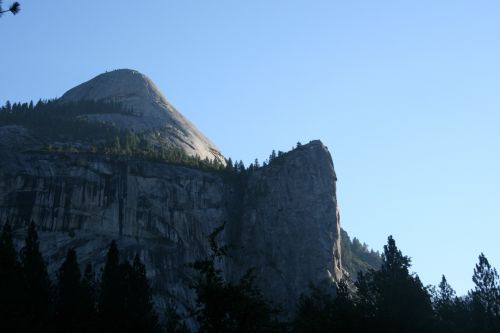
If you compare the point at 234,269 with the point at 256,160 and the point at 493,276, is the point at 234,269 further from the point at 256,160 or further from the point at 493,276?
the point at 493,276

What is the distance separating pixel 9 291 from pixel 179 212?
8228 cm

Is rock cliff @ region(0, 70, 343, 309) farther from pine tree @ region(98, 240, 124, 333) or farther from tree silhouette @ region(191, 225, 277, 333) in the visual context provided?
tree silhouette @ region(191, 225, 277, 333)

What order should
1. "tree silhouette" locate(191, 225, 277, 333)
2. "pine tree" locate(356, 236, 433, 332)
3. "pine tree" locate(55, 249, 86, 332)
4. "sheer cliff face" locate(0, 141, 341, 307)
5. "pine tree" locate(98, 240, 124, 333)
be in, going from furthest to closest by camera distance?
"sheer cliff face" locate(0, 141, 341, 307) → "pine tree" locate(356, 236, 433, 332) → "pine tree" locate(55, 249, 86, 332) → "pine tree" locate(98, 240, 124, 333) → "tree silhouette" locate(191, 225, 277, 333)

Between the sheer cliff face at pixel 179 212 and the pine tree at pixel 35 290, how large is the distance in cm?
4457

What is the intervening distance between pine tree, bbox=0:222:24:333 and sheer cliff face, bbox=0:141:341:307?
5532 centimetres

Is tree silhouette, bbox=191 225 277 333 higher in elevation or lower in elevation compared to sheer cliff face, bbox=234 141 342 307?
lower

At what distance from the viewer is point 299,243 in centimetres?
16112

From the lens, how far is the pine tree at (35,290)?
74125mm

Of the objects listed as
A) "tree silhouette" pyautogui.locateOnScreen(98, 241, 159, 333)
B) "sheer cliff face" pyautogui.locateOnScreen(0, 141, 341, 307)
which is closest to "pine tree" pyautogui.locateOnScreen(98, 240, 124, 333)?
"tree silhouette" pyautogui.locateOnScreen(98, 241, 159, 333)

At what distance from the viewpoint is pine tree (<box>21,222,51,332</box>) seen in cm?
7412

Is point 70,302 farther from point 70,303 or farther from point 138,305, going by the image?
point 138,305

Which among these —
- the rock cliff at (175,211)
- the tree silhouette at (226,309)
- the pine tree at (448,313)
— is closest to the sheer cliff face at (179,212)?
the rock cliff at (175,211)

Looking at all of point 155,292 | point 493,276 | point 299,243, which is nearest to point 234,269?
point 299,243

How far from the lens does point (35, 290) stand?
82500mm
